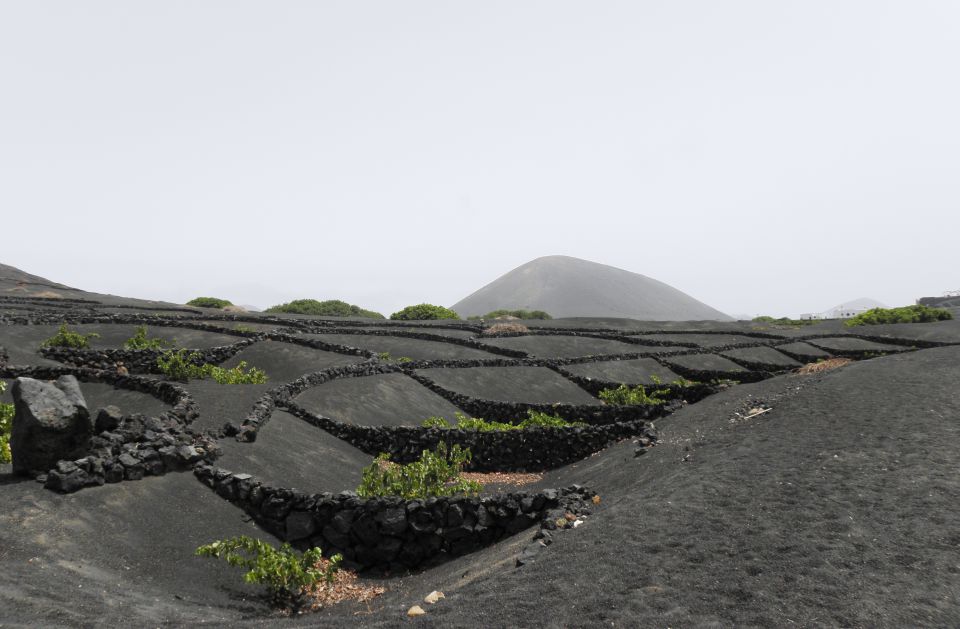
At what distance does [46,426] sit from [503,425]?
1529 centimetres

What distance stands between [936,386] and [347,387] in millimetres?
23762

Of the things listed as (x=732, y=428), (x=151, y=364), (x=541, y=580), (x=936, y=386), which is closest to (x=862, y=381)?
(x=936, y=386)

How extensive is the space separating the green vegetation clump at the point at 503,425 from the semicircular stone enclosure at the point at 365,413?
220 millimetres

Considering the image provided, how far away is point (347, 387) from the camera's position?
25062mm

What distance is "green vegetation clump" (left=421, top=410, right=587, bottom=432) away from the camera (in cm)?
2180

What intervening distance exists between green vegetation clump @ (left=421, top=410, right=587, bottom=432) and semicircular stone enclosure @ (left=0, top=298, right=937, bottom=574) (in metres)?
0.22

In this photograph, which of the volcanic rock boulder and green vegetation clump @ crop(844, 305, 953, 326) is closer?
the volcanic rock boulder

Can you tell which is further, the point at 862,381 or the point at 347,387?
the point at 347,387

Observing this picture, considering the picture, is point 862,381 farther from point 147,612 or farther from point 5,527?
point 5,527

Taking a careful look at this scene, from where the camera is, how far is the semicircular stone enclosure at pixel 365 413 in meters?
12.3

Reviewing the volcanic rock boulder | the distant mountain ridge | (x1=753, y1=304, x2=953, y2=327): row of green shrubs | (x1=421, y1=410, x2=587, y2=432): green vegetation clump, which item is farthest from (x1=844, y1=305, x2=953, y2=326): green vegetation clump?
the distant mountain ridge

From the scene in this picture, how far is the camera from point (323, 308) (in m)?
86.8

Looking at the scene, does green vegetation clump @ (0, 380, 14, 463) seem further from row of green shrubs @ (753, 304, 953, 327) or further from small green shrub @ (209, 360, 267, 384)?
row of green shrubs @ (753, 304, 953, 327)

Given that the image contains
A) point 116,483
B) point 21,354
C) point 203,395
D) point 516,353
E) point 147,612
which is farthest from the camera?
point 516,353
